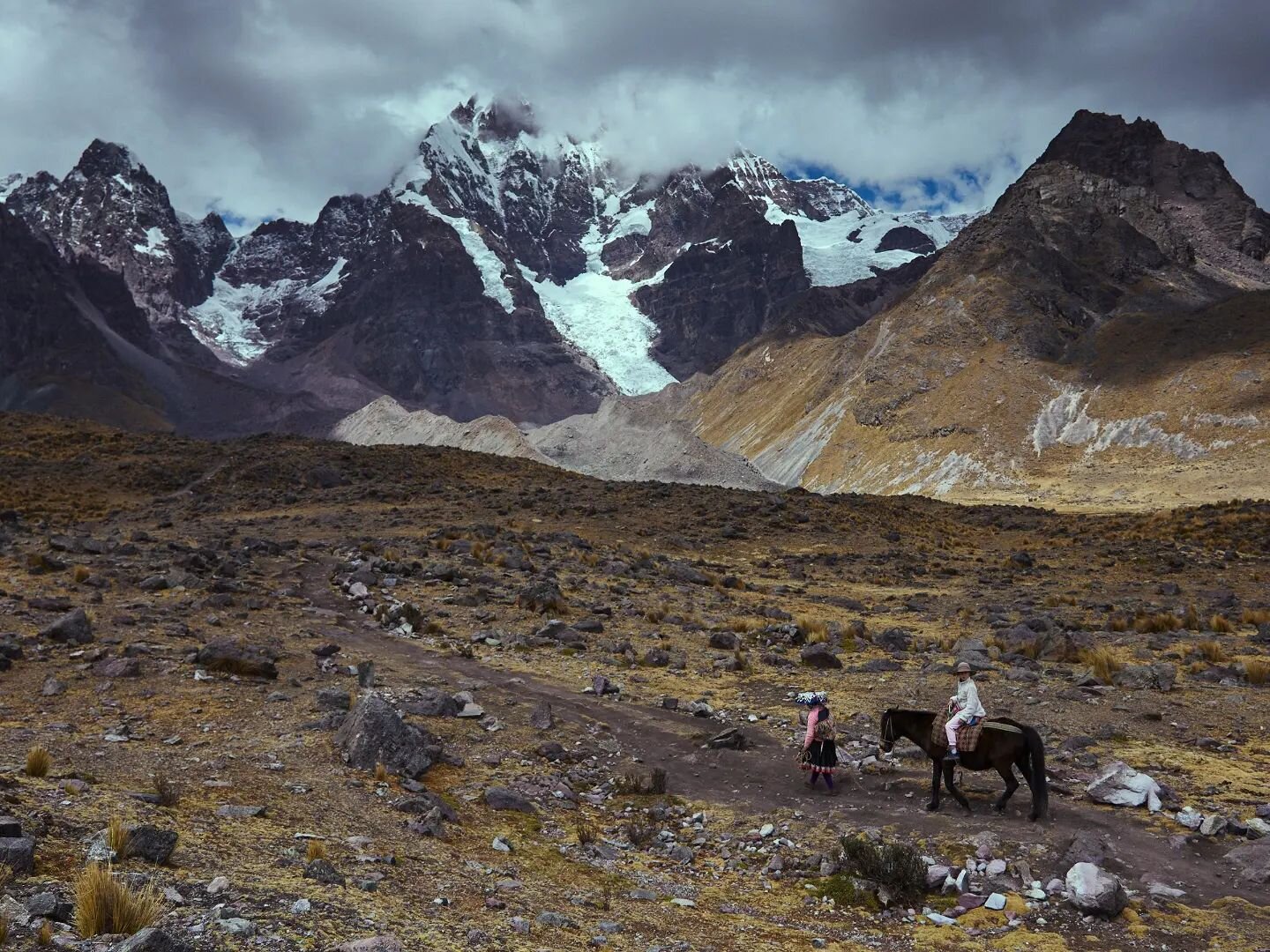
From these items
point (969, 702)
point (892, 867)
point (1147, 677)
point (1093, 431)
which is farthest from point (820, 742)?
point (1093, 431)

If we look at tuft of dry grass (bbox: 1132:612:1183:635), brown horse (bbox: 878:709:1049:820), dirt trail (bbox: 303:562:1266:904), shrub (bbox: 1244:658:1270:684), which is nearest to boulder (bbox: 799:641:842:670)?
dirt trail (bbox: 303:562:1266:904)

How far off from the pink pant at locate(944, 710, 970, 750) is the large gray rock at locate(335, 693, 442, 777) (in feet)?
23.4

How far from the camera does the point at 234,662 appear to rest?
15617 millimetres

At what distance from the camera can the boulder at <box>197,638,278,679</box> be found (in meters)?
15.6

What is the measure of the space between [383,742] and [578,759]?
10.7ft

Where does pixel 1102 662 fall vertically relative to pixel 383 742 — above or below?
above

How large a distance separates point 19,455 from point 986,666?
207 feet

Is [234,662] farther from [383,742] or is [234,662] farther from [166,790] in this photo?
[166,790]

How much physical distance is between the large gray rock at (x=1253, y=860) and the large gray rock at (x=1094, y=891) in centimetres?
162

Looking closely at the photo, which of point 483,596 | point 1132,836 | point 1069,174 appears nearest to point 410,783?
point 1132,836

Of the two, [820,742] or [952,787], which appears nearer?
[952,787]

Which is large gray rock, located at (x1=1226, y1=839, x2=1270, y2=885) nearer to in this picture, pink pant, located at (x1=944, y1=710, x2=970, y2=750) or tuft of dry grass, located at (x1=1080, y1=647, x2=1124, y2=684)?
pink pant, located at (x1=944, y1=710, x2=970, y2=750)

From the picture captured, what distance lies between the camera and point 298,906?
680 centimetres

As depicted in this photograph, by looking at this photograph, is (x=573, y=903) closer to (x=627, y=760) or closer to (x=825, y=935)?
(x=825, y=935)
